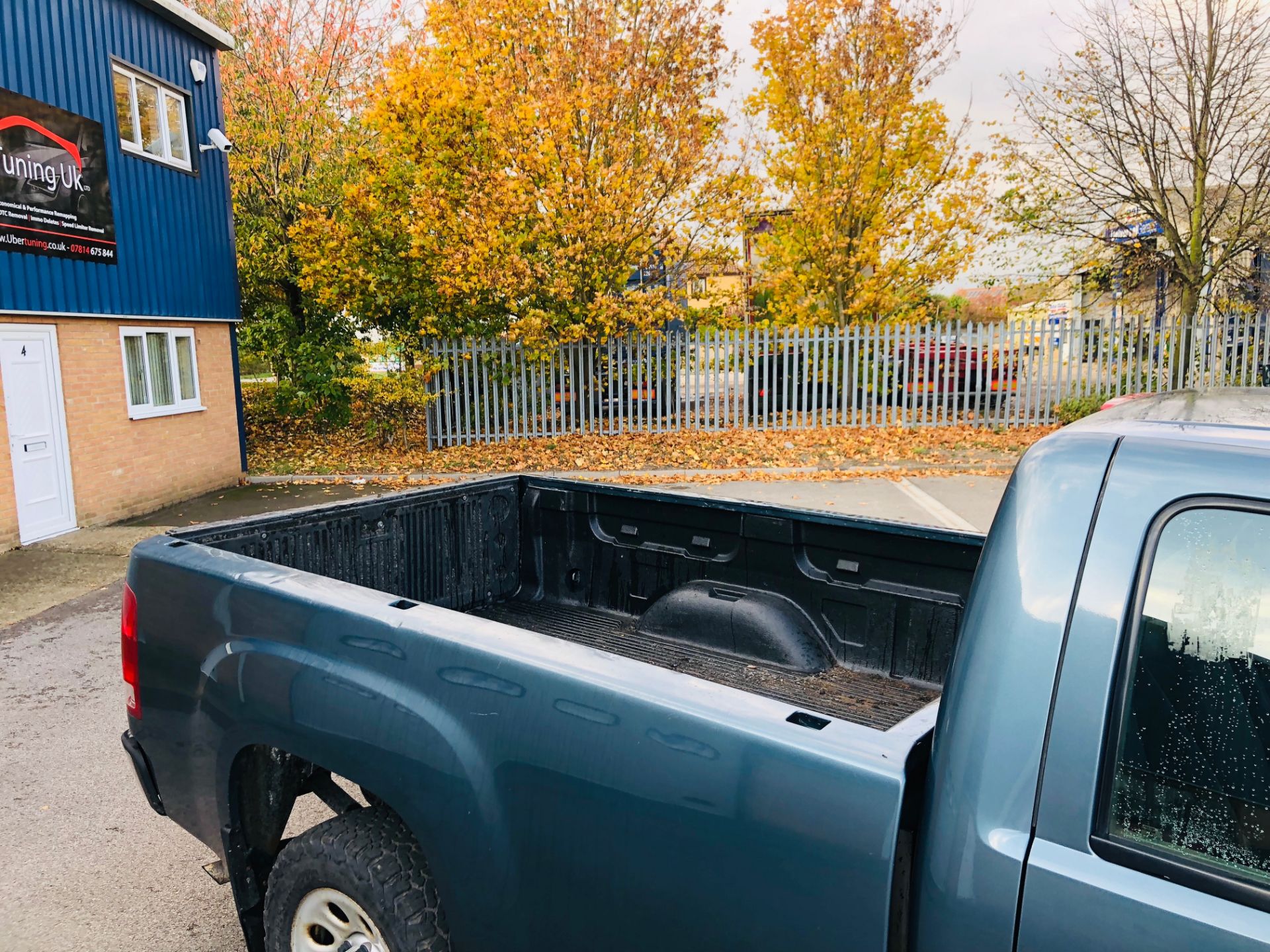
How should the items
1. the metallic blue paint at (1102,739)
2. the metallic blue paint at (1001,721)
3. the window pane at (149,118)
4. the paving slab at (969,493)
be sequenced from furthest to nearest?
the window pane at (149,118), the paving slab at (969,493), the metallic blue paint at (1001,721), the metallic blue paint at (1102,739)

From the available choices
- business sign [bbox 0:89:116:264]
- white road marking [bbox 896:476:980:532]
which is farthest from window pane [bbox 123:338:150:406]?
white road marking [bbox 896:476:980:532]

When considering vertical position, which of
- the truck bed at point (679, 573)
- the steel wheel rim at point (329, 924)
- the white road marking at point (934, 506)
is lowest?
the white road marking at point (934, 506)

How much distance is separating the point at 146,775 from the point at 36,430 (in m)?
8.34

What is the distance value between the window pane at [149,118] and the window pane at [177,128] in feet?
0.63

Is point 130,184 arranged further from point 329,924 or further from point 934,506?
point 329,924

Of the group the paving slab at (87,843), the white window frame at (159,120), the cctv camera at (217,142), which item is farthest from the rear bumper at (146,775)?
the cctv camera at (217,142)

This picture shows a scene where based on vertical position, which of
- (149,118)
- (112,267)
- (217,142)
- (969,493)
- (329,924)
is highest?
(149,118)

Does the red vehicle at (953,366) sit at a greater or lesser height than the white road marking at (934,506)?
greater

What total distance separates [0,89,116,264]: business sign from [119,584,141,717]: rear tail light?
8216mm

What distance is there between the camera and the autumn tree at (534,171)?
13.5 metres

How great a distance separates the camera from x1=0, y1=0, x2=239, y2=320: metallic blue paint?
9.26 metres

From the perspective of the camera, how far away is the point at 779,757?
61.1 inches

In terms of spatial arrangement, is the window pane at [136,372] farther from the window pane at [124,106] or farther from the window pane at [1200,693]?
the window pane at [1200,693]

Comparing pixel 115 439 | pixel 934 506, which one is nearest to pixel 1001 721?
pixel 934 506
